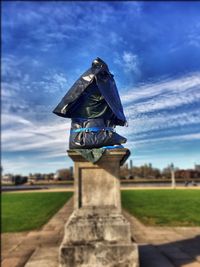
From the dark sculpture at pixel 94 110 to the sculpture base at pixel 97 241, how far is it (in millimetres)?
2339

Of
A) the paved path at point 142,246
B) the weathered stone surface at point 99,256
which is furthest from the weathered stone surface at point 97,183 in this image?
the paved path at point 142,246

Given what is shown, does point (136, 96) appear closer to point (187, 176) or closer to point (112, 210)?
point (187, 176)

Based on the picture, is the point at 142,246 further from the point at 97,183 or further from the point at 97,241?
the point at 97,183

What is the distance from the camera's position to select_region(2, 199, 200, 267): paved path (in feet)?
17.3

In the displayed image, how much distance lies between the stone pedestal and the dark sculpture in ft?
5.61

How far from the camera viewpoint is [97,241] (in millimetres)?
4789

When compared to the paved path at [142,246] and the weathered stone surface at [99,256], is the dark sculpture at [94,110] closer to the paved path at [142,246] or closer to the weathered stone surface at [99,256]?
the paved path at [142,246]

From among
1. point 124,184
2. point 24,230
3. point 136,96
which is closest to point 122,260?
point 136,96

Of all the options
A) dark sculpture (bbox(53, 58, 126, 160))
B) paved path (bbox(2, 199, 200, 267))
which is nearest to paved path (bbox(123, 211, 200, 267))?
paved path (bbox(2, 199, 200, 267))

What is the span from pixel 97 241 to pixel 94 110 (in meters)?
2.51

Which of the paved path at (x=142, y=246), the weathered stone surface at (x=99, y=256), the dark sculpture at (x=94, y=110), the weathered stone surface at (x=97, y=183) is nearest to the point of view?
the dark sculpture at (x=94, y=110)

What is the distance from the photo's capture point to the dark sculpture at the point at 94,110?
225 centimetres

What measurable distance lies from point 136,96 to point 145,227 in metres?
8.40

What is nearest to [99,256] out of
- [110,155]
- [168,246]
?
[110,155]
